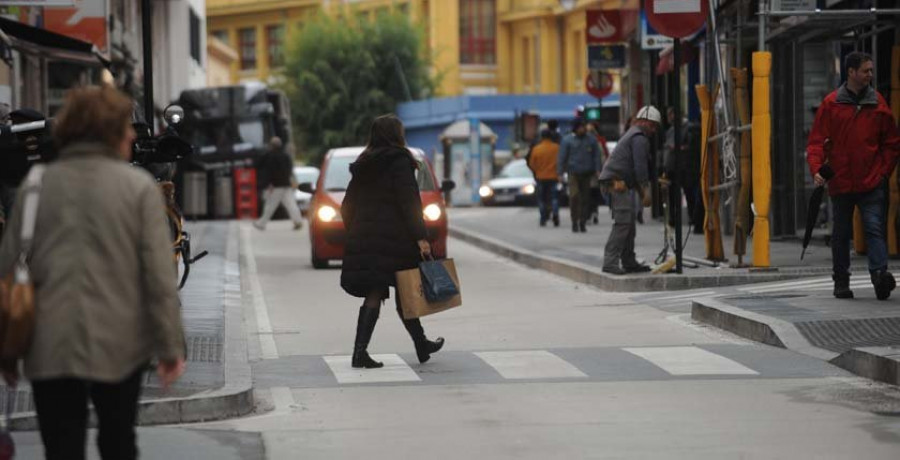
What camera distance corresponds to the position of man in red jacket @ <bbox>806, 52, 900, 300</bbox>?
569 inches

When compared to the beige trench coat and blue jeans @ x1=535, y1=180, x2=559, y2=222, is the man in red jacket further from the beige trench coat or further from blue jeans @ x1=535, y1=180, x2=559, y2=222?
blue jeans @ x1=535, y1=180, x2=559, y2=222

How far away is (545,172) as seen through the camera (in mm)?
33094

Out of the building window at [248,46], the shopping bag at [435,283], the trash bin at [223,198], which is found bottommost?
the trash bin at [223,198]

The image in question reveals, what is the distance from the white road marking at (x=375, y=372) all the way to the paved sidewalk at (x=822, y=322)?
2512 mm

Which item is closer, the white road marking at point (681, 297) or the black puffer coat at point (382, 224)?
the black puffer coat at point (382, 224)

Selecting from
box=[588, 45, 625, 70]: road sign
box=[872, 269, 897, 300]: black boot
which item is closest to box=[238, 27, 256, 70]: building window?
box=[588, 45, 625, 70]: road sign

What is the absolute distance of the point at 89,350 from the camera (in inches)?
230

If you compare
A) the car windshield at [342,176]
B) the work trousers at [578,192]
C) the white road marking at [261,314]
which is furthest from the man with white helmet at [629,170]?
the work trousers at [578,192]

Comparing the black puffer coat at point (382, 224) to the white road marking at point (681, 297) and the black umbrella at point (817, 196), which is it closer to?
the black umbrella at point (817, 196)

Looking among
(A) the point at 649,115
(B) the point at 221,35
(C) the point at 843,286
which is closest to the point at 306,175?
(A) the point at 649,115

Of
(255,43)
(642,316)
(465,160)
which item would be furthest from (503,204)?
(255,43)

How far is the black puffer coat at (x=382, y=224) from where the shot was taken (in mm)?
12070

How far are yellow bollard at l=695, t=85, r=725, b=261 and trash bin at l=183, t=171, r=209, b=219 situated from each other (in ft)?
85.8

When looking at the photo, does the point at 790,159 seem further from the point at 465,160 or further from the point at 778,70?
the point at 465,160
